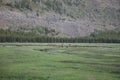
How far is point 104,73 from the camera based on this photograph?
137 ft

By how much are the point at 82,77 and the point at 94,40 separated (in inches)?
5660

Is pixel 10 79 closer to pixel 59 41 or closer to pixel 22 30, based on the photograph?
pixel 59 41

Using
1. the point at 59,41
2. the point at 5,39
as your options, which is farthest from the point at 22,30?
the point at 5,39

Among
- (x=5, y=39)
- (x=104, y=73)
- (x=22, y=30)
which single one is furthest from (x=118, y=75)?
(x=22, y=30)

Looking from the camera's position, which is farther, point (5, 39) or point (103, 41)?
point (103, 41)

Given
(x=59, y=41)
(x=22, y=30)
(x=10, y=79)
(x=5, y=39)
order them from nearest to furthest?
(x=10, y=79), (x=5, y=39), (x=59, y=41), (x=22, y=30)

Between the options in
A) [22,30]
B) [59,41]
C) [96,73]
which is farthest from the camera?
[22,30]

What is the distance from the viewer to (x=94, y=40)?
180750 mm

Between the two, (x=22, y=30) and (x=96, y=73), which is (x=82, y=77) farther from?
(x=22, y=30)

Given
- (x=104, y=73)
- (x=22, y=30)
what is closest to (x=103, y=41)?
(x=22, y=30)

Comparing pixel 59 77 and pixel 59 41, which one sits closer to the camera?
pixel 59 77

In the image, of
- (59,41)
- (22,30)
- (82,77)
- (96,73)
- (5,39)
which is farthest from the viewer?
(22,30)

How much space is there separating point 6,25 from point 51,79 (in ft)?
547

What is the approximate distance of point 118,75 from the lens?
40.0m
